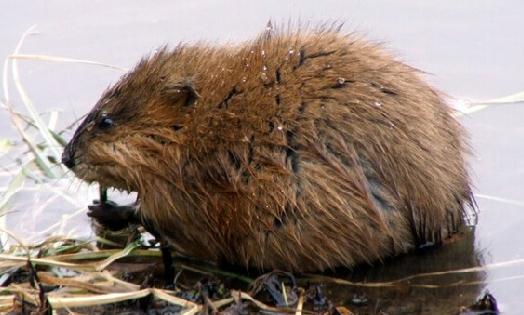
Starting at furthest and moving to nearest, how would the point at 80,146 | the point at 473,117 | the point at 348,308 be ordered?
the point at 473,117, the point at 80,146, the point at 348,308

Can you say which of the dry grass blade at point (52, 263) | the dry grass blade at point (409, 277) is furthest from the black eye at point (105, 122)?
the dry grass blade at point (409, 277)

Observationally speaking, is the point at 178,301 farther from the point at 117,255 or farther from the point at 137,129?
the point at 137,129

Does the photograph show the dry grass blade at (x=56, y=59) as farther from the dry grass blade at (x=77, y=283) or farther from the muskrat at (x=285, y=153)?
the dry grass blade at (x=77, y=283)

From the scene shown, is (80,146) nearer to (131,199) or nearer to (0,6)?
(131,199)

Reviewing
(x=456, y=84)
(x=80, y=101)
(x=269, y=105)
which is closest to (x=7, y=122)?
(x=80, y=101)

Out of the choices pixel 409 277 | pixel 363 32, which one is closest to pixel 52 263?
pixel 409 277

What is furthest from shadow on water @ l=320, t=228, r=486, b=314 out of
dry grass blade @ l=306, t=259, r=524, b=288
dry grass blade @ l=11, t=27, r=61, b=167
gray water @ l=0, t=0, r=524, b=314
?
dry grass blade @ l=11, t=27, r=61, b=167
